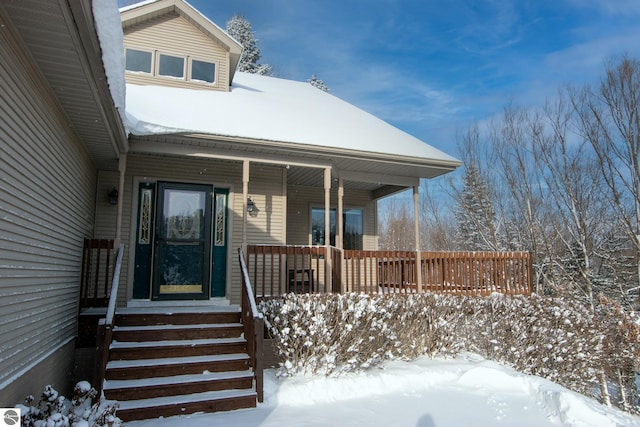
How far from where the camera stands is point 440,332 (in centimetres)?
703

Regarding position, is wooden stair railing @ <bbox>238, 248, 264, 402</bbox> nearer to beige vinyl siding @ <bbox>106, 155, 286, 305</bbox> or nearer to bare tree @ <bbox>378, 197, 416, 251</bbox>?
beige vinyl siding @ <bbox>106, 155, 286, 305</bbox>

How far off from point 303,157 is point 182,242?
267 centimetres

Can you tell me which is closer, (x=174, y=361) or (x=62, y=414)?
(x=62, y=414)

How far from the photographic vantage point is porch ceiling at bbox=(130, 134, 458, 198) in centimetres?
673

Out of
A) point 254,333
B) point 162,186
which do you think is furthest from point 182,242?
point 254,333

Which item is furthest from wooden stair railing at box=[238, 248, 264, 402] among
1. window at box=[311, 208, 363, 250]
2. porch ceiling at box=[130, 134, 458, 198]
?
window at box=[311, 208, 363, 250]

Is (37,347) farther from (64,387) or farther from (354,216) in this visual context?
(354,216)

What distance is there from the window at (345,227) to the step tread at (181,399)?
6.18 meters

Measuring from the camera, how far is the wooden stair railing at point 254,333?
4785 mm

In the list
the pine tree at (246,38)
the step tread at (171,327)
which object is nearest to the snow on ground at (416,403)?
the step tread at (171,327)

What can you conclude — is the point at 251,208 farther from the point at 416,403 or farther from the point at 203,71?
the point at 416,403

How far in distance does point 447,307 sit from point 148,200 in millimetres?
5688

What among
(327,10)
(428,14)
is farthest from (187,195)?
(428,14)

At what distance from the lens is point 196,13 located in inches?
366
